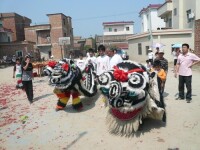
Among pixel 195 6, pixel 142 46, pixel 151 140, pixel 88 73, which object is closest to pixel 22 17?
pixel 142 46

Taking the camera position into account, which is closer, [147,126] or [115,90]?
[115,90]

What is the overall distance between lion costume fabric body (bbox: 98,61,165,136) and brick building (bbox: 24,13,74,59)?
137 ft

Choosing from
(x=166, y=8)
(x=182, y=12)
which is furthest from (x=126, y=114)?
(x=166, y=8)

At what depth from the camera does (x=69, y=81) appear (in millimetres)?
6680

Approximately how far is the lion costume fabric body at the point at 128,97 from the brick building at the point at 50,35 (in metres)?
41.8

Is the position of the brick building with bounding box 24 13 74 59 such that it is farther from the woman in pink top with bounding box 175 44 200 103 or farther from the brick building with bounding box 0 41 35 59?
the woman in pink top with bounding box 175 44 200 103

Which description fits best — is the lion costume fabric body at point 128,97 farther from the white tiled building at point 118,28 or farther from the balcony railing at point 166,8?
the white tiled building at point 118,28

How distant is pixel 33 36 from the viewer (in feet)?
155

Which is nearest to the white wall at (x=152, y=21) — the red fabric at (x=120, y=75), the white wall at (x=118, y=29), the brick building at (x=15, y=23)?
the white wall at (x=118, y=29)

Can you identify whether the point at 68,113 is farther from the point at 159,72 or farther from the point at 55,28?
the point at 55,28

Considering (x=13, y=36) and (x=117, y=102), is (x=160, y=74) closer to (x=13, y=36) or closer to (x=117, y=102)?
(x=117, y=102)

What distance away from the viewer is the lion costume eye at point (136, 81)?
15.1ft

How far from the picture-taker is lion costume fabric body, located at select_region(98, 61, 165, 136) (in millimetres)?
4609

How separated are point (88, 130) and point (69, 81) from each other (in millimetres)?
1603
